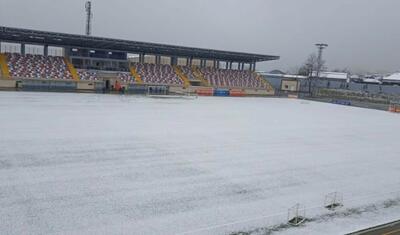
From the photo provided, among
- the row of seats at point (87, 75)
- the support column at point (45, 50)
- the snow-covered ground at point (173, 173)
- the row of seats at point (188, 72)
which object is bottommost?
the snow-covered ground at point (173, 173)

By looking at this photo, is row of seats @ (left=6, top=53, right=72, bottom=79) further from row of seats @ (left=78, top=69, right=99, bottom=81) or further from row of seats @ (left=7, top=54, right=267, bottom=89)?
row of seats @ (left=78, top=69, right=99, bottom=81)

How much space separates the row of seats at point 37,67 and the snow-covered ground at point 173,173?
18617 millimetres

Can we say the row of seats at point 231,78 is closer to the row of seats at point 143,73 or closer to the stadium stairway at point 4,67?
the row of seats at point 143,73

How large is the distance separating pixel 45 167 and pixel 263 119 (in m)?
21.8

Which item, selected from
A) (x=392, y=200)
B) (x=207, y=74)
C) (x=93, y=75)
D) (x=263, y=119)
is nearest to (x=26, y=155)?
(x=392, y=200)

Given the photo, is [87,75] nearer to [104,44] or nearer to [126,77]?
[104,44]

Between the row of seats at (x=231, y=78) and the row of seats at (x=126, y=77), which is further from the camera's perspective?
the row of seats at (x=231, y=78)

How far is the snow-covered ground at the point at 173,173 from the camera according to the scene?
10312 mm

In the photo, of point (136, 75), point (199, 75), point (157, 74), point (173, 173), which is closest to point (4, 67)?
point (136, 75)

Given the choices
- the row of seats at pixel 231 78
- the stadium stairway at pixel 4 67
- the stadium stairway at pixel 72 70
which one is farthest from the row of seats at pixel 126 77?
the stadium stairway at pixel 4 67

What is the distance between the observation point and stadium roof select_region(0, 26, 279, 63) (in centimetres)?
4359

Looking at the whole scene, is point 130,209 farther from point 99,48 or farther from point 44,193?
point 99,48

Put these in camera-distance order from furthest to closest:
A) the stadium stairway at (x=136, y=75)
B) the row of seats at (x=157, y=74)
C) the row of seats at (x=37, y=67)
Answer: the row of seats at (x=157, y=74) → the stadium stairway at (x=136, y=75) → the row of seats at (x=37, y=67)

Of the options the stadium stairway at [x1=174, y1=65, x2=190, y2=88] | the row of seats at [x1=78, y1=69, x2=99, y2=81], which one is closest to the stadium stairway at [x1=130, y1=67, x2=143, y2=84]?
the row of seats at [x1=78, y1=69, x2=99, y2=81]
